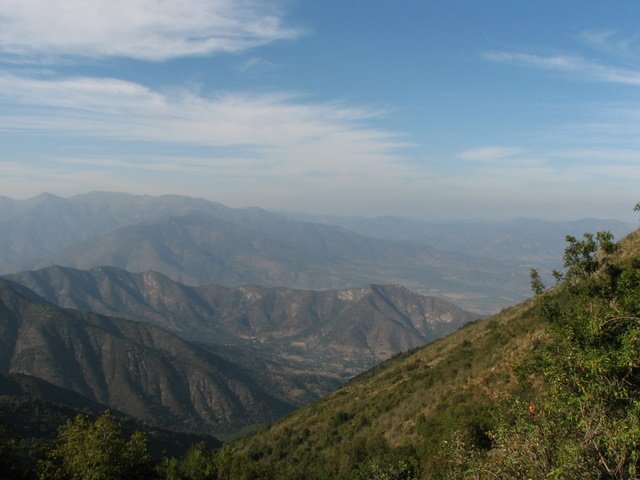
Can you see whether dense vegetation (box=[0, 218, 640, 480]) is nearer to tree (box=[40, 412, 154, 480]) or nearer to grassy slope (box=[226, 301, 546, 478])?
tree (box=[40, 412, 154, 480])

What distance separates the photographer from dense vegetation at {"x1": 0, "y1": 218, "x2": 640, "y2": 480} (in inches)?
600

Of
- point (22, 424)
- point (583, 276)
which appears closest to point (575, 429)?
point (583, 276)

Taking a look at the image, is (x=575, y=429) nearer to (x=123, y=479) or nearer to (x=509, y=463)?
(x=509, y=463)

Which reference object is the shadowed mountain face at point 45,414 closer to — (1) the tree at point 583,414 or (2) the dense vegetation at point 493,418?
(2) the dense vegetation at point 493,418

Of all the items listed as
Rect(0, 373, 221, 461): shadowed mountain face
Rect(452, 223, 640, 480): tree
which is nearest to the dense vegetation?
Rect(452, 223, 640, 480): tree

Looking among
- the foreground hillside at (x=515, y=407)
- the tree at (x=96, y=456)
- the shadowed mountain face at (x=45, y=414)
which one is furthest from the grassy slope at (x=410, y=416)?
the shadowed mountain face at (x=45, y=414)

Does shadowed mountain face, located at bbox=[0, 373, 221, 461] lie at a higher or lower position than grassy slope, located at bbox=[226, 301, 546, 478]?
lower

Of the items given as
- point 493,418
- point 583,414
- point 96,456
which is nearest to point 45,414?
point 96,456

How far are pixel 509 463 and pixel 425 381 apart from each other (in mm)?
48609

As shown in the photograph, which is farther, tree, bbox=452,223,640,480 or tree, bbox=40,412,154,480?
tree, bbox=40,412,154,480

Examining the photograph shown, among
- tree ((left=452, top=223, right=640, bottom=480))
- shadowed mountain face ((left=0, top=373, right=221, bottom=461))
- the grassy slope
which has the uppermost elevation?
tree ((left=452, top=223, right=640, bottom=480))

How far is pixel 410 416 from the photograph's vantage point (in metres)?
52.4

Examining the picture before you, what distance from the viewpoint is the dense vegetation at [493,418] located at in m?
15.2

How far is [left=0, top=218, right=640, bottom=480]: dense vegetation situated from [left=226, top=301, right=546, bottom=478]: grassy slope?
22 centimetres
